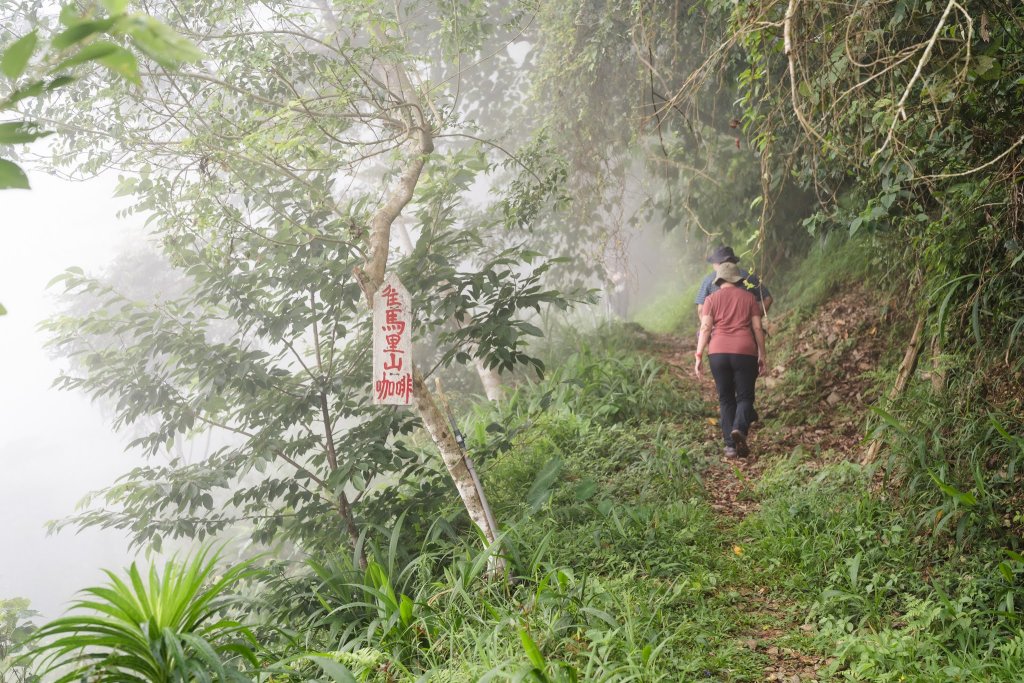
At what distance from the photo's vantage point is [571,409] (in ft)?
21.3

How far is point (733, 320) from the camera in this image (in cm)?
546

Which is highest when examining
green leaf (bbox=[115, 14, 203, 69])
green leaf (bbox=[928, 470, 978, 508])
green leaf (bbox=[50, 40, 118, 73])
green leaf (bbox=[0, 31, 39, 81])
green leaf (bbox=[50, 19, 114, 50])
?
green leaf (bbox=[0, 31, 39, 81])

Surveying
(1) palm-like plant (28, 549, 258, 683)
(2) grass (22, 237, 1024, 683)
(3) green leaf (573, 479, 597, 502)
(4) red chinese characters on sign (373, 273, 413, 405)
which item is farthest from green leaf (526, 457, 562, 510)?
(1) palm-like plant (28, 549, 258, 683)

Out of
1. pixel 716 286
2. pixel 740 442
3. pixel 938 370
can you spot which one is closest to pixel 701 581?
pixel 938 370

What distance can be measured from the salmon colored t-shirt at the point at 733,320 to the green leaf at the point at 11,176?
197 inches

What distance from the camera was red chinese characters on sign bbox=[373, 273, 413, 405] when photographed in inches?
141

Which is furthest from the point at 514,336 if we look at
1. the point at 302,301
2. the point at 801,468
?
the point at 801,468

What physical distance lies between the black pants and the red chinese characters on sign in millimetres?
2800

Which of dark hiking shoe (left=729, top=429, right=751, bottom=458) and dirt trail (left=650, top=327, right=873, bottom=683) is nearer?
dirt trail (left=650, top=327, right=873, bottom=683)

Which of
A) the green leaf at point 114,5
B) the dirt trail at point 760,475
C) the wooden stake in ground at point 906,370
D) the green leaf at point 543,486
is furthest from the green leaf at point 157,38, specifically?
the wooden stake in ground at point 906,370

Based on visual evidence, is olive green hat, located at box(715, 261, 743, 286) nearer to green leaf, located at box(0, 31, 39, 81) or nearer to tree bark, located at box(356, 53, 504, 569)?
tree bark, located at box(356, 53, 504, 569)

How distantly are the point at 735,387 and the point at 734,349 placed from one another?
362mm

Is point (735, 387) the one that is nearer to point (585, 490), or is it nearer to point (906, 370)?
point (906, 370)

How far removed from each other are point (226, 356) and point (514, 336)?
170cm
